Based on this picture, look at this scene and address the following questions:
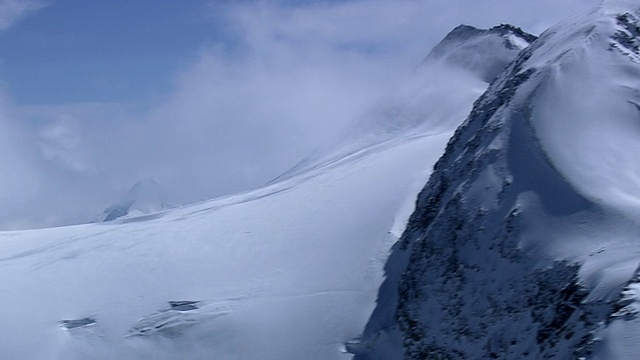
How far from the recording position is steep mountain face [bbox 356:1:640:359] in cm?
1332

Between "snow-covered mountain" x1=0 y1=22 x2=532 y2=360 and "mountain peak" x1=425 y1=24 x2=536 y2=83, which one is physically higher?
"mountain peak" x1=425 y1=24 x2=536 y2=83

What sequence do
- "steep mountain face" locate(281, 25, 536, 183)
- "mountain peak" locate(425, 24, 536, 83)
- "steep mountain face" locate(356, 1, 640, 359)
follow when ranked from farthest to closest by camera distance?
→ "mountain peak" locate(425, 24, 536, 83)
"steep mountain face" locate(281, 25, 536, 183)
"steep mountain face" locate(356, 1, 640, 359)

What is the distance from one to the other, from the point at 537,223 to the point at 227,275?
13709 millimetres

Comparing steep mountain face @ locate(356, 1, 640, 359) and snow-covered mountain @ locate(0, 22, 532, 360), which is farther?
snow-covered mountain @ locate(0, 22, 532, 360)

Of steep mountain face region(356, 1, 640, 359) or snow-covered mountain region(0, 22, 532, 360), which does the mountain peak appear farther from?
steep mountain face region(356, 1, 640, 359)

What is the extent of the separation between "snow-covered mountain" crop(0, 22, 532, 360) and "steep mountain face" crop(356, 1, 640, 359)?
2377 mm

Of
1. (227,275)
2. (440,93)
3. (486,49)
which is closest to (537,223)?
(227,275)

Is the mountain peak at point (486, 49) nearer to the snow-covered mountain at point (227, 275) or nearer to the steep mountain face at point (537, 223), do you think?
the snow-covered mountain at point (227, 275)

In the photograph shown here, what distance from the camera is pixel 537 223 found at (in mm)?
16484

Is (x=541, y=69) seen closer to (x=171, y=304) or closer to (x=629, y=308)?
(x=629, y=308)

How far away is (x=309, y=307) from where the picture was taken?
2361 cm

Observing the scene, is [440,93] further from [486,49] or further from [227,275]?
[227,275]

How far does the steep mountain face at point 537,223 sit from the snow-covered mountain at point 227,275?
7.80ft

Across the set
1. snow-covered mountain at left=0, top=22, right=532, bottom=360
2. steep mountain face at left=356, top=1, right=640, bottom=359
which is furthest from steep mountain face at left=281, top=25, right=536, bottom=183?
steep mountain face at left=356, top=1, right=640, bottom=359
